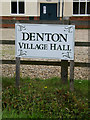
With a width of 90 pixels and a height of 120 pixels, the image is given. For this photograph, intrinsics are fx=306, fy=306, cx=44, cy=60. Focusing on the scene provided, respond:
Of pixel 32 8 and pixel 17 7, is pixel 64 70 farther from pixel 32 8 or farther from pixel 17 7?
pixel 17 7

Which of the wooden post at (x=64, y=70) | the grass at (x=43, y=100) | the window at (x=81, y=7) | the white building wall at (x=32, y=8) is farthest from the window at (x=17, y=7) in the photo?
the wooden post at (x=64, y=70)

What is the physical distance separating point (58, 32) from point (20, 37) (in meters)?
0.67

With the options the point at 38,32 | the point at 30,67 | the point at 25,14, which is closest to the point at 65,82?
the point at 38,32

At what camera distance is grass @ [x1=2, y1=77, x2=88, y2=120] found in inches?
177

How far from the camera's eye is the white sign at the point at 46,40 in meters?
5.09

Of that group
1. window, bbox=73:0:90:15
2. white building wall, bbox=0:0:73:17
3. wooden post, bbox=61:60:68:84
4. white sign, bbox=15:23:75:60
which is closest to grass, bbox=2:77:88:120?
wooden post, bbox=61:60:68:84

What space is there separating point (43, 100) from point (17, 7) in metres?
20.3

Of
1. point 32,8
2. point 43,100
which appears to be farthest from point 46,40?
point 32,8

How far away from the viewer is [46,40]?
5164 mm

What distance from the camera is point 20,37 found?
527 cm

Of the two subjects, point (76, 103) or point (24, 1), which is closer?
point (76, 103)

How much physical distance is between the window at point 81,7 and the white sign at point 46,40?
19566 millimetres

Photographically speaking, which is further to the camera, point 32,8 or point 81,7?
point 81,7

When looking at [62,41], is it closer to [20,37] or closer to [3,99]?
[20,37]
